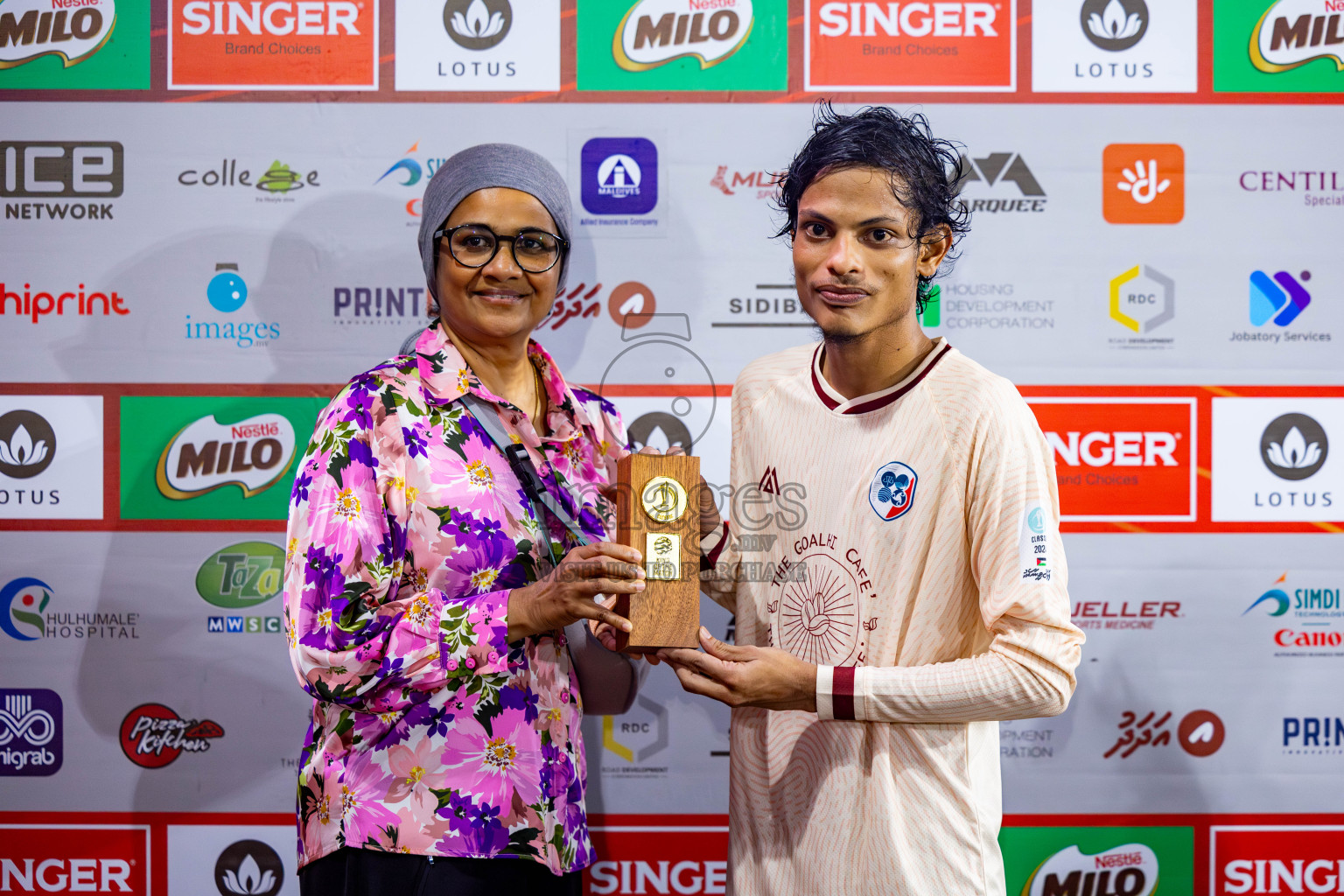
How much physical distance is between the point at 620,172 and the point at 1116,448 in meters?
1.53

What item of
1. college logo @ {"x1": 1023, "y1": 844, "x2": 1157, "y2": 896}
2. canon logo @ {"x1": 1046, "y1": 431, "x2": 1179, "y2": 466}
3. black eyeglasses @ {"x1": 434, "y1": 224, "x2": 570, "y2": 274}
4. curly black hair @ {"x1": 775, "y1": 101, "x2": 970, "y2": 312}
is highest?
curly black hair @ {"x1": 775, "y1": 101, "x2": 970, "y2": 312}

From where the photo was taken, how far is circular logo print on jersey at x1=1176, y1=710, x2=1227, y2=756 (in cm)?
246

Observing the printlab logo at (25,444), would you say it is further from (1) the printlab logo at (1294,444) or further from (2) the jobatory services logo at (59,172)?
(1) the printlab logo at (1294,444)

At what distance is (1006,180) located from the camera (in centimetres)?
242

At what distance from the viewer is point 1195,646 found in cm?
246

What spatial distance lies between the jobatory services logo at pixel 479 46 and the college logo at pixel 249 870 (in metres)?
2.11

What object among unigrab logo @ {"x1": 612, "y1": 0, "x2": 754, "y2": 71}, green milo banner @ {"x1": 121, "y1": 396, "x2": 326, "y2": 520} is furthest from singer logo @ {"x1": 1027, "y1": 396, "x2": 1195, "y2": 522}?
green milo banner @ {"x1": 121, "y1": 396, "x2": 326, "y2": 520}

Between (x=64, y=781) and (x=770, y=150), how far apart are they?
2.57 metres

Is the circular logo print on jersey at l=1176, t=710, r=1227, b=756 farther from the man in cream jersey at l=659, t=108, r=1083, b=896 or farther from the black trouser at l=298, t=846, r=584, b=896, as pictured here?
the black trouser at l=298, t=846, r=584, b=896

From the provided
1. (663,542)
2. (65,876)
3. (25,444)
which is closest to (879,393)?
(663,542)

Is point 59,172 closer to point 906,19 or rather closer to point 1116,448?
point 906,19

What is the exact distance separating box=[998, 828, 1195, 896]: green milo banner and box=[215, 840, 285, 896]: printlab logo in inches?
79.3

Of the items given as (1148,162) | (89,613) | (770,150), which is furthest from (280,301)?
(1148,162)

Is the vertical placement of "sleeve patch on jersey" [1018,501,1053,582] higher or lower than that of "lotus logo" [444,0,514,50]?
lower
